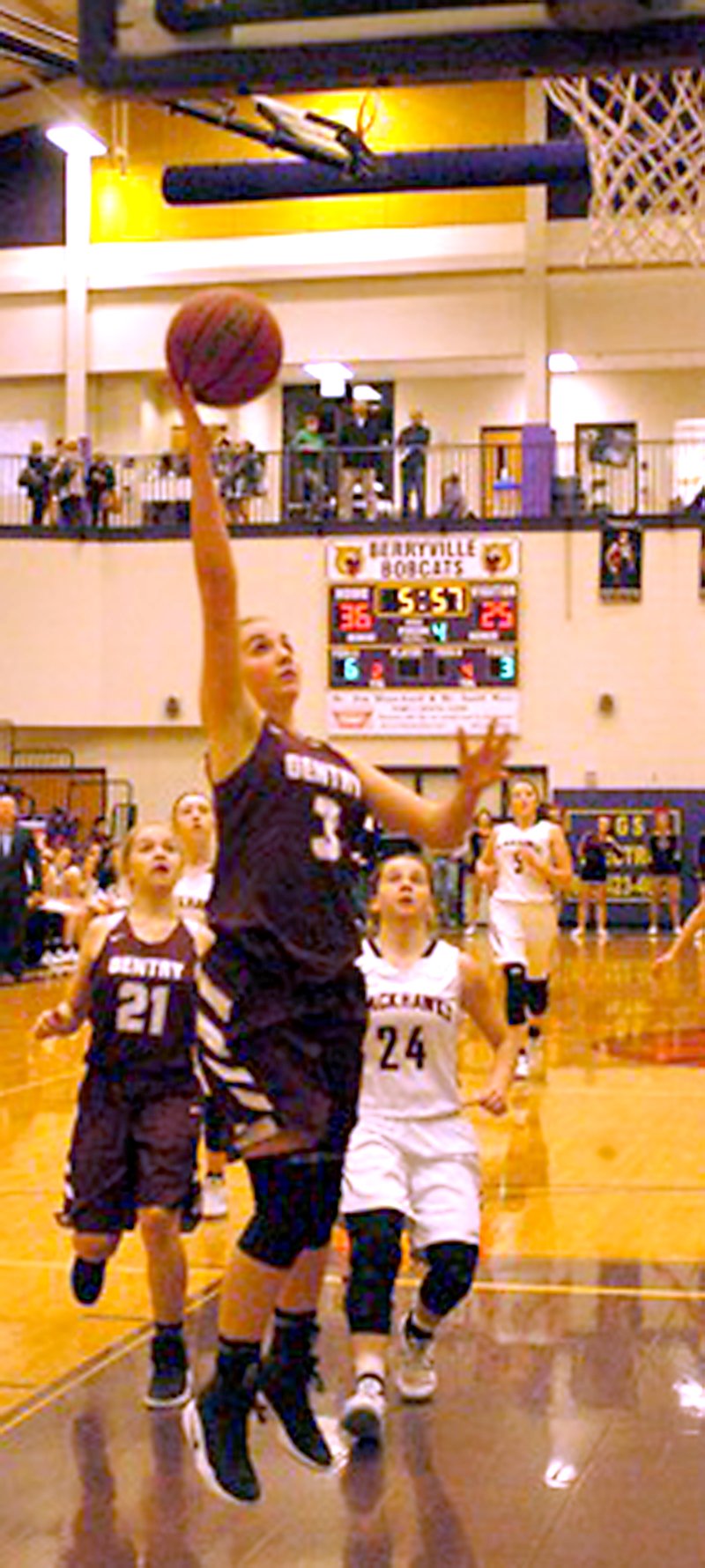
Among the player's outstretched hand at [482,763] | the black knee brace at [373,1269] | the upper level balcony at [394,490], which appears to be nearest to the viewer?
the player's outstretched hand at [482,763]

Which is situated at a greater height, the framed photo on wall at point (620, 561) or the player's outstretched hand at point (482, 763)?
the framed photo on wall at point (620, 561)

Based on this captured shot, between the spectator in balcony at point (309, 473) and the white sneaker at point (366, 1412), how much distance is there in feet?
79.5

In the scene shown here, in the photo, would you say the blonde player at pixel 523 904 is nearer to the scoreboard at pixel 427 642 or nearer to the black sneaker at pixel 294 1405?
the black sneaker at pixel 294 1405

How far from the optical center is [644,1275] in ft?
25.9

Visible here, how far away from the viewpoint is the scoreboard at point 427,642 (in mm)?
28844

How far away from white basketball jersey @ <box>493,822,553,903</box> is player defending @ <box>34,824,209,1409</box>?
7134mm

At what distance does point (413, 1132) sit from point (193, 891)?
102 inches

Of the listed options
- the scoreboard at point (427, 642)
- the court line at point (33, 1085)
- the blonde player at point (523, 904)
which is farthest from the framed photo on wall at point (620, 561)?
the court line at point (33, 1085)

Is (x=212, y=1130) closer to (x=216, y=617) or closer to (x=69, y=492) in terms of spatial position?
(x=216, y=617)

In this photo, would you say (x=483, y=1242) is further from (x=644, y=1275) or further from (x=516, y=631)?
(x=516, y=631)

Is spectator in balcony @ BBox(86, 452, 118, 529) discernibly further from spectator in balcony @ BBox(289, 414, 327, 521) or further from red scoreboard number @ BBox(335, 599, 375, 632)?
red scoreboard number @ BBox(335, 599, 375, 632)

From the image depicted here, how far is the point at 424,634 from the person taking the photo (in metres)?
29.1

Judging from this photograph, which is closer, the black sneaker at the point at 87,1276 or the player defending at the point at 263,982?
the player defending at the point at 263,982

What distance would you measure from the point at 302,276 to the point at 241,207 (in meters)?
1.48
